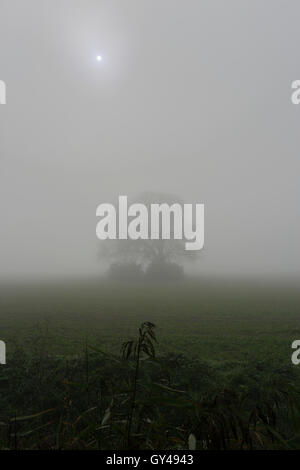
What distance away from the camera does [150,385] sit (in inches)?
117

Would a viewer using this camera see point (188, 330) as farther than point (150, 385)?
Yes

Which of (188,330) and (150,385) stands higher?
(150,385)

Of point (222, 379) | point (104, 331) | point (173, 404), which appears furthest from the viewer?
point (104, 331)

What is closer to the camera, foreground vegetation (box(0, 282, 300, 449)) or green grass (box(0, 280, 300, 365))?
foreground vegetation (box(0, 282, 300, 449))

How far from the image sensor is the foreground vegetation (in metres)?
2.18

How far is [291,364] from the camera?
26.8 feet

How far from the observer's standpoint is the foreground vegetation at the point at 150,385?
218 centimetres

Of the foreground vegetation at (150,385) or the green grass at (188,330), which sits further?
the green grass at (188,330)

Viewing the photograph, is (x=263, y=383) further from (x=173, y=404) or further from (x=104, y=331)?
(x=104, y=331)

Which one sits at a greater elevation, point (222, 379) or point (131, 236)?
point (131, 236)
